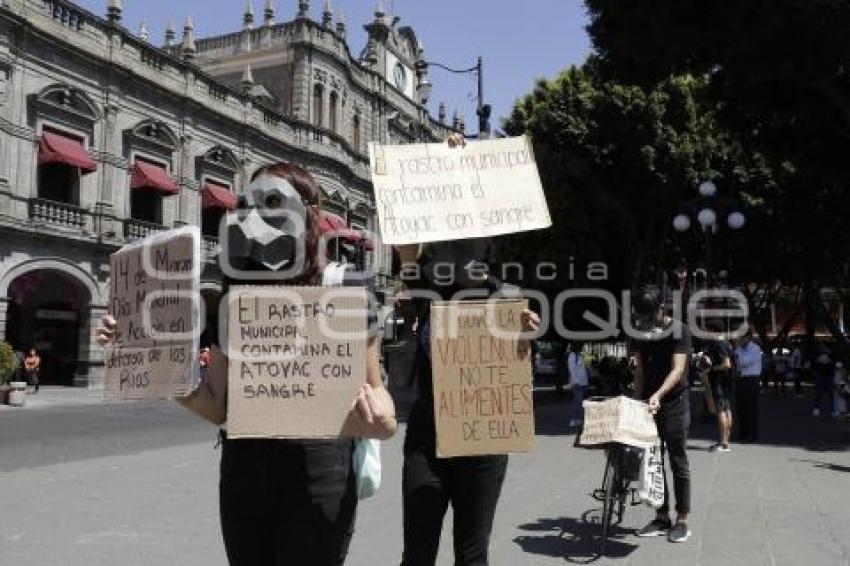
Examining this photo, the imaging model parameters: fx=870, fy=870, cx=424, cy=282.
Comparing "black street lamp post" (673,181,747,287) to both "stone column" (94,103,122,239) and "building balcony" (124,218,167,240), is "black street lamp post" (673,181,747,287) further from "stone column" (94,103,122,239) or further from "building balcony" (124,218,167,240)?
"stone column" (94,103,122,239)

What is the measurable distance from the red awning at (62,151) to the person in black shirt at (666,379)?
885 inches

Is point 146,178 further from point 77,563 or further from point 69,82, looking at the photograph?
point 77,563

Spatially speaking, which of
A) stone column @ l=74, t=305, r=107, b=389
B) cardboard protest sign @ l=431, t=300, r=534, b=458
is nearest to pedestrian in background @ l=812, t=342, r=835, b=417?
cardboard protest sign @ l=431, t=300, r=534, b=458

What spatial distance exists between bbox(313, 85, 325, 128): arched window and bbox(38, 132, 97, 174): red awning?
47.3 ft

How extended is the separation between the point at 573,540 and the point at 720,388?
6.44 meters

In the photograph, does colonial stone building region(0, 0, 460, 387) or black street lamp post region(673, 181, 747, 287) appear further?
colonial stone building region(0, 0, 460, 387)

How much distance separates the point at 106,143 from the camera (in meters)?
27.3

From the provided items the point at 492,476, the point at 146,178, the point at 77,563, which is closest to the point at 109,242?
the point at 146,178

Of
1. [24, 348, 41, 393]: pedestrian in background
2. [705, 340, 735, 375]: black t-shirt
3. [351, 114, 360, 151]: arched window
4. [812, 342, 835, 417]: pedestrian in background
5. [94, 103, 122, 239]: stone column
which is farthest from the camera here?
[351, 114, 360, 151]: arched window

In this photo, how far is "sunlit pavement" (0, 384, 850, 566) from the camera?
5.64 metres

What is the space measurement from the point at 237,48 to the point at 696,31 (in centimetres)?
2934

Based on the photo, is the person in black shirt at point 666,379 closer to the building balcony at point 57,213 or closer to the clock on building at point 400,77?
the building balcony at point 57,213

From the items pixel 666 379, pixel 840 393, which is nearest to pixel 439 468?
pixel 666 379

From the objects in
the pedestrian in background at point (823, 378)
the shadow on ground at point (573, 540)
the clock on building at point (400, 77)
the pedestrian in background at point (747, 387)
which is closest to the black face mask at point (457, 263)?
the shadow on ground at point (573, 540)
